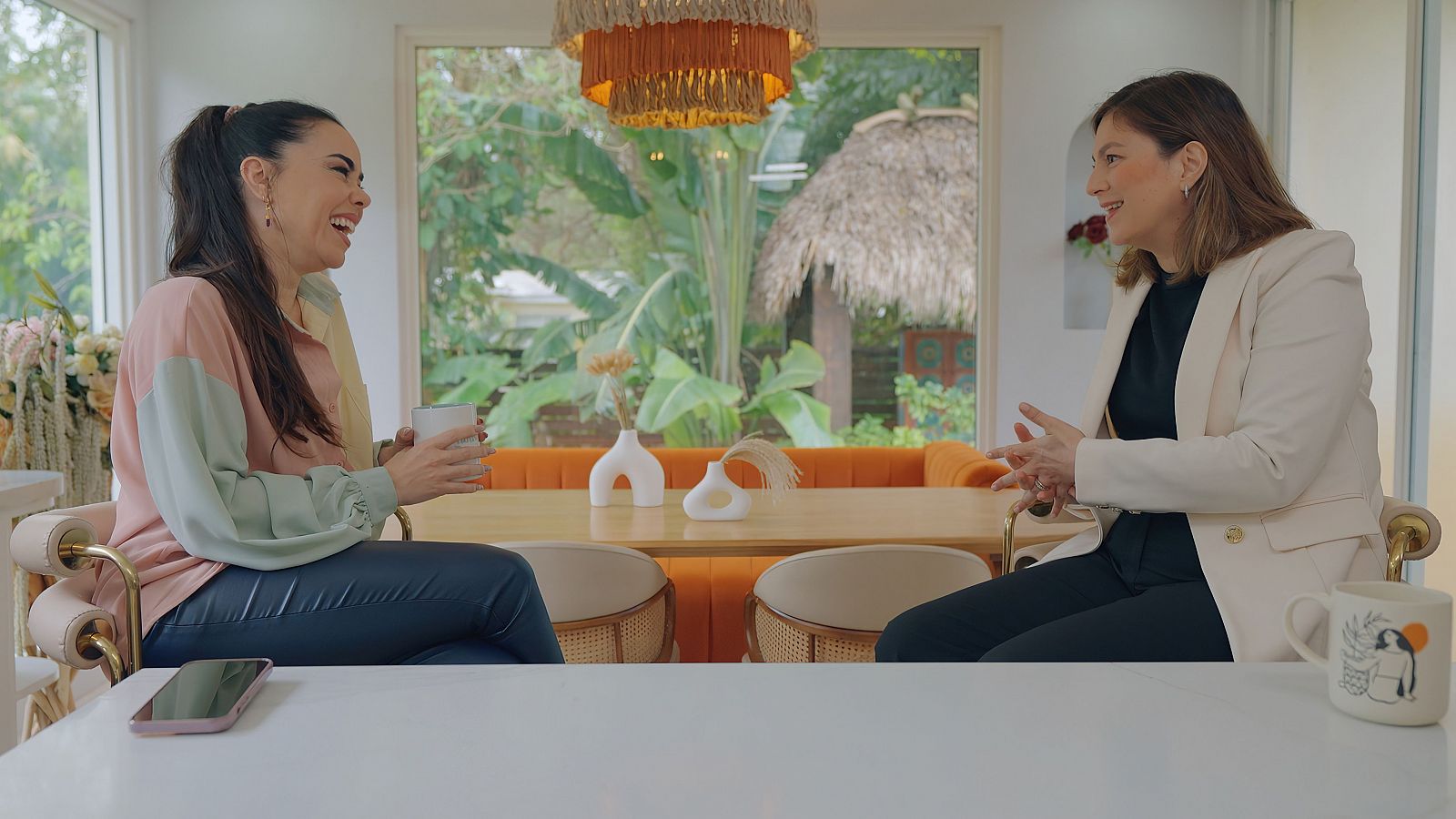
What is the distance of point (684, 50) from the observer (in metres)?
3.01

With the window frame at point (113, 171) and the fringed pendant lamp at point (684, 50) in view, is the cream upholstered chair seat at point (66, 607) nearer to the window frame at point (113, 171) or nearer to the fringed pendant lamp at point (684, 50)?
the fringed pendant lamp at point (684, 50)

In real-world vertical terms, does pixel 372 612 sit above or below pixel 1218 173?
below

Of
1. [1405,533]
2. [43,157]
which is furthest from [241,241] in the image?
[43,157]

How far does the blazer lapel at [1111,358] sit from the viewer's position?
6.20ft

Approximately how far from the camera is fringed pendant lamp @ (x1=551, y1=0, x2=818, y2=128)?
2.90 m

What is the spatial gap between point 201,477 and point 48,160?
12.3ft

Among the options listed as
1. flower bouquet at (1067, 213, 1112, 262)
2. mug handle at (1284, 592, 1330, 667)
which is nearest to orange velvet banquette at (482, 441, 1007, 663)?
flower bouquet at (1067, 213, 1112, 262)

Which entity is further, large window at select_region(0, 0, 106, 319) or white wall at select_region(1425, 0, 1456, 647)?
large window at select_region(0, 0, 106, 319)

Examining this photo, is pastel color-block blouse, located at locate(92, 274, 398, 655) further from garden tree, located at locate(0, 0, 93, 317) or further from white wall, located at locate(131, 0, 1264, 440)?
white wall, located at locate(131, 0, 1264, 440)

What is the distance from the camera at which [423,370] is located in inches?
210

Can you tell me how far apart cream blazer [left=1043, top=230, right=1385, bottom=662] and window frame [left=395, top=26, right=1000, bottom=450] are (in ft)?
11.7

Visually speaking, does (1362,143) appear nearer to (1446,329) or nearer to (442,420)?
(1446,329)

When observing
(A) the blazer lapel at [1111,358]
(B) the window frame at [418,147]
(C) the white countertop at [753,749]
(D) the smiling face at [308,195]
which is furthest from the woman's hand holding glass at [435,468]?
(B) the window frame at [418,147]

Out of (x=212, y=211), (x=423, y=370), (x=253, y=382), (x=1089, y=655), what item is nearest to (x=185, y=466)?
(x=253, y=382)
